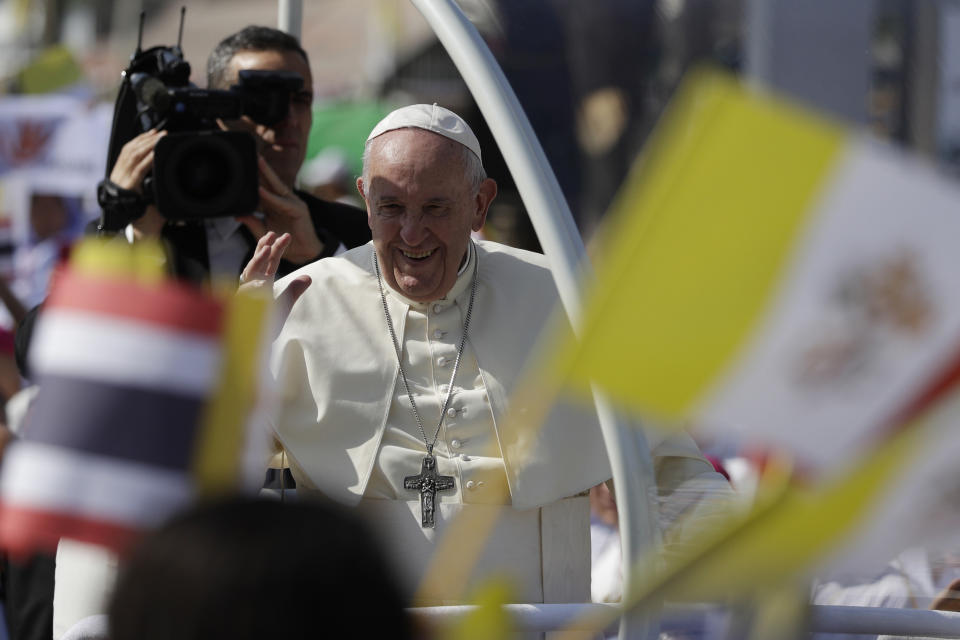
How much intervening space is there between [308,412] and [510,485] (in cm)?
51

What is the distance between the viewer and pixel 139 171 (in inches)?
155

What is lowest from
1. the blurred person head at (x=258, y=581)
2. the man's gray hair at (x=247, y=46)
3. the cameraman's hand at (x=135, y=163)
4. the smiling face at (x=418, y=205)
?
the blurred person head at (x=258, y=581)

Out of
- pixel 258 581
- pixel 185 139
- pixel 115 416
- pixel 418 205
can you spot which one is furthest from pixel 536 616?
pixel 258 581

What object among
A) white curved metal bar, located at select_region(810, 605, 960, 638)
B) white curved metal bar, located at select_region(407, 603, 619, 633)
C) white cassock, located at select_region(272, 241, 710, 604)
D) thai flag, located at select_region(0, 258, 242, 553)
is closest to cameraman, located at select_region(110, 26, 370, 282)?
white cassock, located at select_region(272, 241, 710, 604)

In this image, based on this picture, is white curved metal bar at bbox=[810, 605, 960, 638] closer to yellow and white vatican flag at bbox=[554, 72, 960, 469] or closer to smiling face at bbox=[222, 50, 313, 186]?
yellow and white vatican flag at bbox=[554, 72, 960, 469]

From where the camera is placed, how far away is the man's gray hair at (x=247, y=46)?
4500 millimetres

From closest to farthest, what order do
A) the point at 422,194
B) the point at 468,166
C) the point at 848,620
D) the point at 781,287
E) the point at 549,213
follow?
the point at 781,287 → the point at 848,620 → the point at 549,213 → the point at 422,194 → the point at 468,166

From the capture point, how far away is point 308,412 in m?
3.81

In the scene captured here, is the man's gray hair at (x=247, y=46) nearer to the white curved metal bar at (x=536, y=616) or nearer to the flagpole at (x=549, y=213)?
the flagpole at (x=549, y=213)

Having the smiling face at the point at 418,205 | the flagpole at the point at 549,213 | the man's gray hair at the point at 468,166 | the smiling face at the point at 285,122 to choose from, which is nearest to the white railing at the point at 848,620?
the flagpole at the point at 549,213

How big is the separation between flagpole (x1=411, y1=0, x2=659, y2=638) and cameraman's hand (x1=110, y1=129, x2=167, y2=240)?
79 centimetres

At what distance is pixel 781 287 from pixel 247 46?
3.30 m

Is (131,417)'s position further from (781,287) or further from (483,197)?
(483,197)

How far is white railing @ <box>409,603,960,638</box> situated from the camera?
2986 mm
